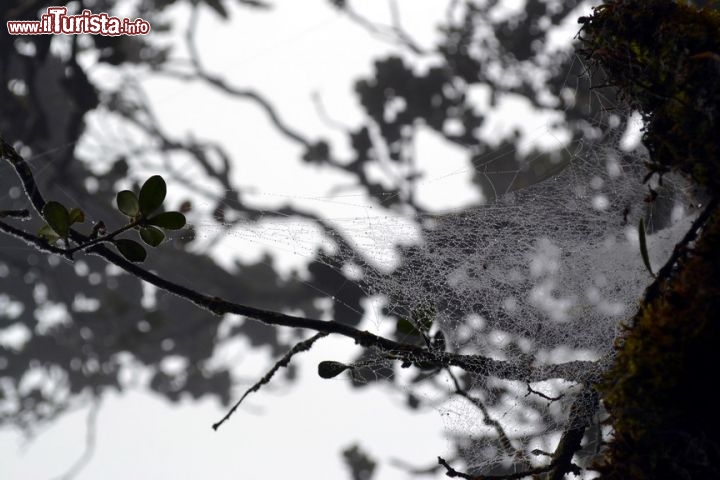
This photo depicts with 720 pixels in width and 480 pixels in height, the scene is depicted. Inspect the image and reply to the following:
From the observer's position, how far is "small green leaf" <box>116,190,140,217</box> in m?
1.55

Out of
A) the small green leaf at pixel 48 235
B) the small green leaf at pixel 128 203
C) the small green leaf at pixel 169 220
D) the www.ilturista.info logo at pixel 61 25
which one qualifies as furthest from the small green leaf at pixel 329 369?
the www.ilturista.info logo at pixel 61 25

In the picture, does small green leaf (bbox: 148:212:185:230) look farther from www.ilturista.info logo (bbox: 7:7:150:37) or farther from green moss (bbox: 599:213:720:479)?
www.ilturista.info logo (bbox: 7:7:150:37)

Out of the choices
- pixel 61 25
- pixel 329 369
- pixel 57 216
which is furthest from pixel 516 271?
pixel 61 25

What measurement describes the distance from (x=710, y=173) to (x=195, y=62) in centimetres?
693

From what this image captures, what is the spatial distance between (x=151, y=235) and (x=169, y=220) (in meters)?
0.07

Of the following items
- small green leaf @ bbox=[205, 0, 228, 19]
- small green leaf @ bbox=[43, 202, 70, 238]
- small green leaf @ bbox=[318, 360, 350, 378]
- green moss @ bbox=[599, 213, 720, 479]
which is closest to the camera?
green moss @ bbox=[599, 213, 720, 479]

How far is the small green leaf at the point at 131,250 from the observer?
1546 millimetres

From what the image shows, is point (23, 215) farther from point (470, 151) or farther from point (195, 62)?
point (195, 62)

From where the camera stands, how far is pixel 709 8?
1.30 metres

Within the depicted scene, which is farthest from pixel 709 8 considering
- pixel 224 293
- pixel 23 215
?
pixel 224 293

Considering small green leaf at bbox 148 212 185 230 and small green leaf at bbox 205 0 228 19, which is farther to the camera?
small green leaf at bbox 205 0 228 19

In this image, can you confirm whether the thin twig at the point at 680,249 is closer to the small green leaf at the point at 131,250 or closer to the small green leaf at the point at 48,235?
the small green leaf at the point at 131,250

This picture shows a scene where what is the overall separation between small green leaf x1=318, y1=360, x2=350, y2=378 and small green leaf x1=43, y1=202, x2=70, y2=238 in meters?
0.76

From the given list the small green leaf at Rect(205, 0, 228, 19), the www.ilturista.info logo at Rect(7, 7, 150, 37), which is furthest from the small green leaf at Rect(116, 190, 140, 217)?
the small green leaf at Rect(205, 0, 228, 19)
